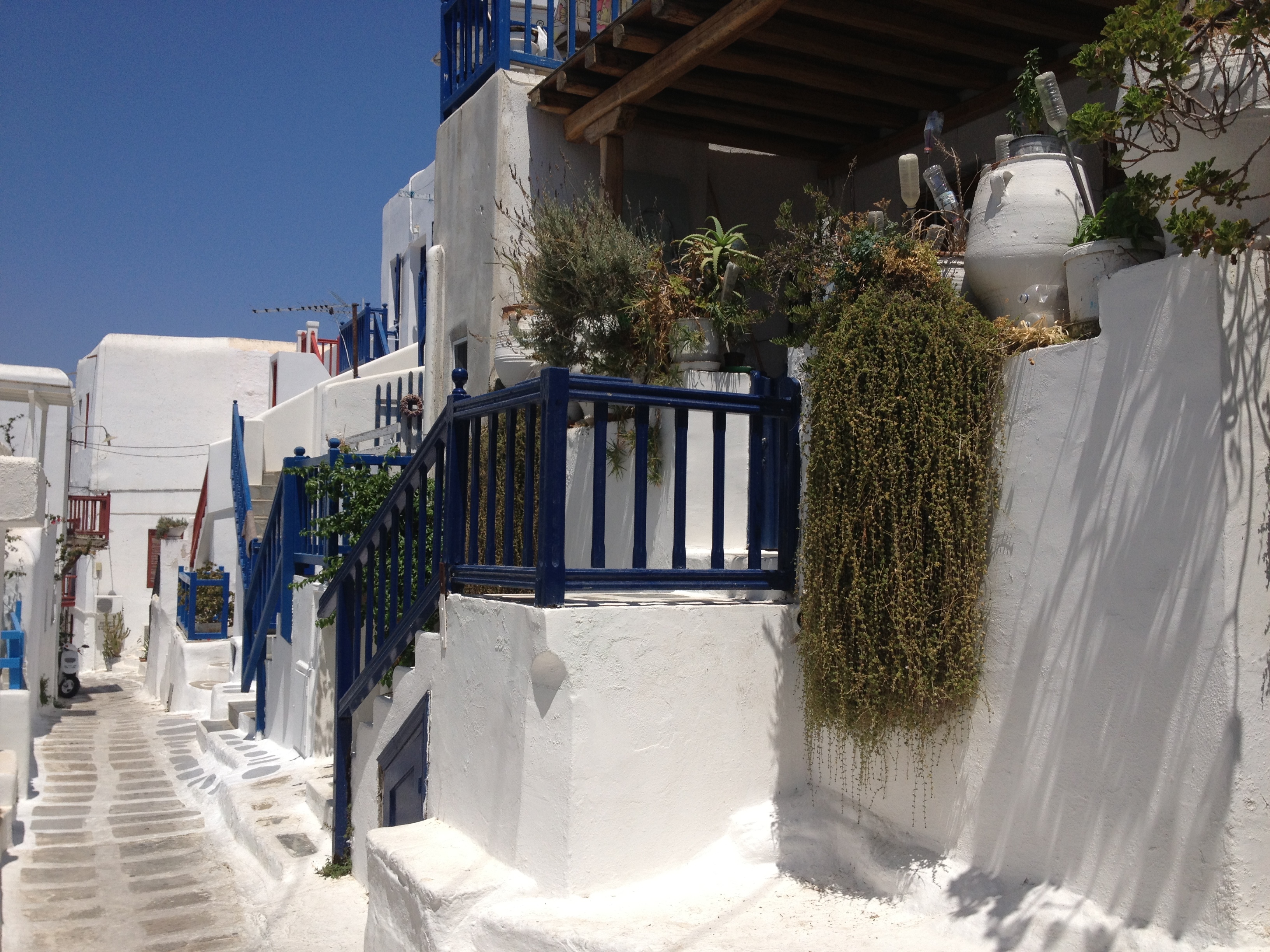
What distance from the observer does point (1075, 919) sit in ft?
10.9

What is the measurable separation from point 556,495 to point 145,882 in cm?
477

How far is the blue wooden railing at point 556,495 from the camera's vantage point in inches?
161

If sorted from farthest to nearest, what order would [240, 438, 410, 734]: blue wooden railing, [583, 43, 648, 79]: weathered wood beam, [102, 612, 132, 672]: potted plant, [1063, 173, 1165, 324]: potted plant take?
1. [102, 612, 132, 672]: potted plant
2. [240, 438, 410, 734]: blue wooden railing
3. [583, 43, 648, 79]: weathered wood beam
4. [1063, 173, 1165, 324]: potted plant

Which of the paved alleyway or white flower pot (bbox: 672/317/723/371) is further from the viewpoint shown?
white flower pot (bbox: 672/317/723/371)

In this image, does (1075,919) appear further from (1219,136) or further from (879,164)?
(879,164)

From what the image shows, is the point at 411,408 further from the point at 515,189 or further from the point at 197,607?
the point at 197,607

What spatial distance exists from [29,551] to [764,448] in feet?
42.1

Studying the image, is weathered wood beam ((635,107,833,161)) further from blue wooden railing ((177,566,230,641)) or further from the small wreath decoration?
blue wooden railing ((177,566,230,641))

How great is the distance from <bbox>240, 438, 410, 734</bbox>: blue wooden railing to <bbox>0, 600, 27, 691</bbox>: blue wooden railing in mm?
2079

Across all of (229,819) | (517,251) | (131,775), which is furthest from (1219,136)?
(131,775)

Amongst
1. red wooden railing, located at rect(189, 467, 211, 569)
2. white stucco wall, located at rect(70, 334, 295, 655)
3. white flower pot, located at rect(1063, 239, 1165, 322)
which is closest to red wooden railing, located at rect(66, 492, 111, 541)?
white stucco wall, located at rect(70, 334, 295, 655)

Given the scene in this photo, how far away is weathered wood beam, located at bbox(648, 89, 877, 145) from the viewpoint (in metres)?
7.64

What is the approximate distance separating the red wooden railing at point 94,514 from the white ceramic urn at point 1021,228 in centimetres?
2558

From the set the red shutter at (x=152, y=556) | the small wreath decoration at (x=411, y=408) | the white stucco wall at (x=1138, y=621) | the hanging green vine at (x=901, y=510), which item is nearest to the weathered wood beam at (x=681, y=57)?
the hanging green vine at (x=901, y=510)
